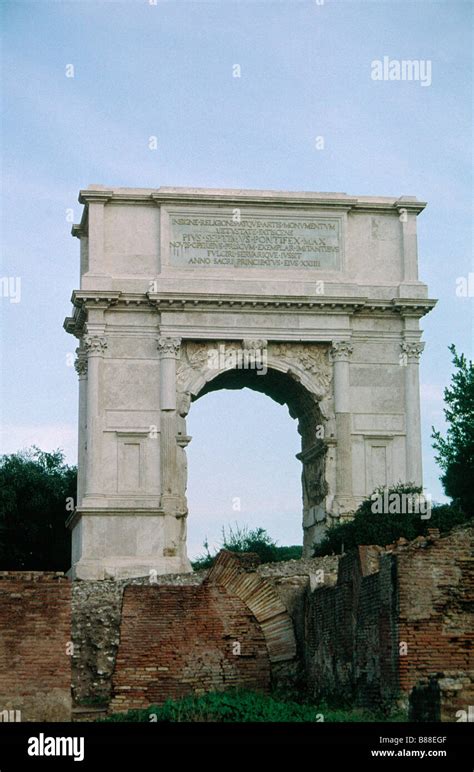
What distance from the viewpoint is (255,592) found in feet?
73.4

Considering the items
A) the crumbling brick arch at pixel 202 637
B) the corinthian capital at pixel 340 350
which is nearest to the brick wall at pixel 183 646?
the crumbling brick arch at pixel 202 637

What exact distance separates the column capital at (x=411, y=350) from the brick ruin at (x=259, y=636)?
1825 centimetres

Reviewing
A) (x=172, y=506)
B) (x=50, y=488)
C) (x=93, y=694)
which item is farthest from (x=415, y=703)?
(x=50, y=488)

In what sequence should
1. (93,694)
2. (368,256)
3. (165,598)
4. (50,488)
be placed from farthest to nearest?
(50,488)
(368,256)
(93,694)
(165,598)

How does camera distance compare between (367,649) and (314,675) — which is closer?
(367,649)

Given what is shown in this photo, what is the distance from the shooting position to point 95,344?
134ft

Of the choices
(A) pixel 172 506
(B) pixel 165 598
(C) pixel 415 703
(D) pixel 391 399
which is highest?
(D) pixel 391 399

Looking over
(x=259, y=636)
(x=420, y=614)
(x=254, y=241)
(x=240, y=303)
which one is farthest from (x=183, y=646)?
(x=254, y=241)

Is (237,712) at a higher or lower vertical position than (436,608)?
lower

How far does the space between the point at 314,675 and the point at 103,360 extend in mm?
20057

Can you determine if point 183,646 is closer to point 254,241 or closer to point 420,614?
point 420,614

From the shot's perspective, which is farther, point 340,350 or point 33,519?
point 33,519

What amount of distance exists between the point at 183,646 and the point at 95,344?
2022 centimetres

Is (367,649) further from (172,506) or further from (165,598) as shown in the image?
(172,506)
